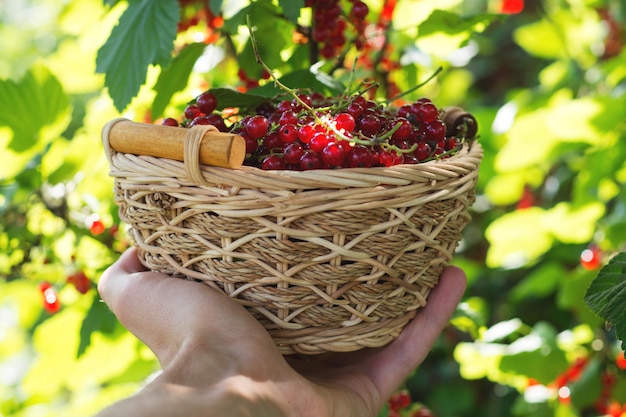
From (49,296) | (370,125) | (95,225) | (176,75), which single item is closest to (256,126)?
(370,125)

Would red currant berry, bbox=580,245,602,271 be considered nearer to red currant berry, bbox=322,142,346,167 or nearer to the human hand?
the human hand

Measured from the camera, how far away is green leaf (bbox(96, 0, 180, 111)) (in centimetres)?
92

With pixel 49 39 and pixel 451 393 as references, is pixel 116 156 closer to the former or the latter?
pixel 451 393

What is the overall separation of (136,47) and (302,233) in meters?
0.42

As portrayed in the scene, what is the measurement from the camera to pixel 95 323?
3.64 ft

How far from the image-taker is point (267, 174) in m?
0.67

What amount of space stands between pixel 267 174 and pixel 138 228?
196mm

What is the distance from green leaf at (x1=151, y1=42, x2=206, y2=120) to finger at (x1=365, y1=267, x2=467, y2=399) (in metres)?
0.47

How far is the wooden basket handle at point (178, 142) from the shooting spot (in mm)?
672

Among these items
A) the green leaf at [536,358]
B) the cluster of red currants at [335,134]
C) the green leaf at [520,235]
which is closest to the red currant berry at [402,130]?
the cluster of red currants at [335,134]

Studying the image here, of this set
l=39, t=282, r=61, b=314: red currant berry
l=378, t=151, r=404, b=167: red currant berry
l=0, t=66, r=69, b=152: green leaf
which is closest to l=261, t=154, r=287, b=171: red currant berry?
l=378, t=151, r=404, b=167: red currant berry

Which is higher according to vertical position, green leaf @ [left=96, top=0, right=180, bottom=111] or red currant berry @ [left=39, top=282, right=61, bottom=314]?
green leaf @ [left=96, top=0, right=180, bottom=111]

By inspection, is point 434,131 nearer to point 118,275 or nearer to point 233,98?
point 233,98

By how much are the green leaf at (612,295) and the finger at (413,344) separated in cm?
17
